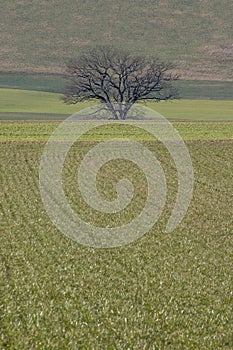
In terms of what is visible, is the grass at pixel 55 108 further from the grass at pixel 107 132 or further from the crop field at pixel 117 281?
the crop field at pixel 117 281

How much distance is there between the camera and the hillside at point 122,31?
452 ft

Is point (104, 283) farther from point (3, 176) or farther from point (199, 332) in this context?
point (3, 176)

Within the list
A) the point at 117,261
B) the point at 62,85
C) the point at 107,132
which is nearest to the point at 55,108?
the point at 62,85

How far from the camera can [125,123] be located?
5950 centimetres

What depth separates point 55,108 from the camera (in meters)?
88.8

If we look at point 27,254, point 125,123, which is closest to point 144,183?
point 27,254

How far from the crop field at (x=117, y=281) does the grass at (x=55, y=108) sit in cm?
5093

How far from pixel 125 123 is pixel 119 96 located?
14.5 m

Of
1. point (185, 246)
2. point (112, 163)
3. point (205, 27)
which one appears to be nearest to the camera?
point (185, 246)

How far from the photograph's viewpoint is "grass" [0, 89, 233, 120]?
78.9m

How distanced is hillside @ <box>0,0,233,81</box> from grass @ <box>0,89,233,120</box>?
1128 inches

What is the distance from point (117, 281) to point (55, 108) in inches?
2958

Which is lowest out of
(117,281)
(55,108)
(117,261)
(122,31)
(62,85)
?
(122,31)

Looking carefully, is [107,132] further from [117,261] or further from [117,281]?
[117,281]
